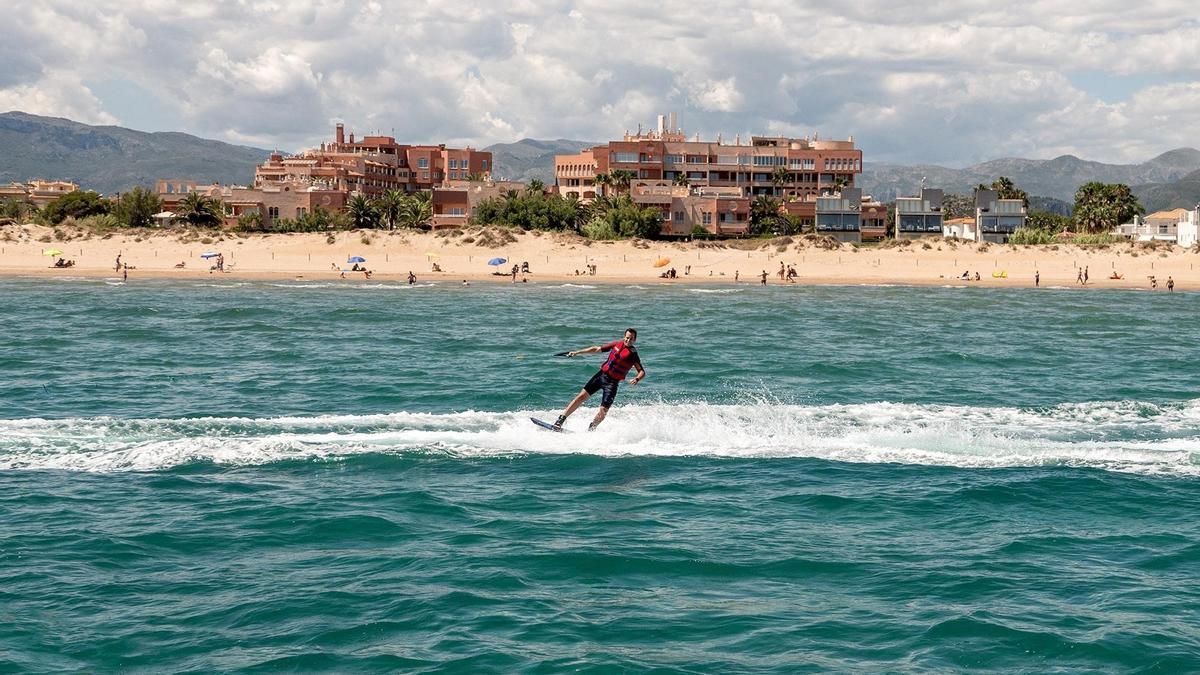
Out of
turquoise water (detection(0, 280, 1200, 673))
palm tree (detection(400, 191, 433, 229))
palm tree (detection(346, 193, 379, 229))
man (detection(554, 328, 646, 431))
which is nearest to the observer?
turquoise water (detection(0, 280, 1200, 673))

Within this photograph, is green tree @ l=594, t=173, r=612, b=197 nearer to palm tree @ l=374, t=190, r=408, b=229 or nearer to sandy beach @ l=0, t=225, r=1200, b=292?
palm tree @ l=374, t=190, r=408, b=229

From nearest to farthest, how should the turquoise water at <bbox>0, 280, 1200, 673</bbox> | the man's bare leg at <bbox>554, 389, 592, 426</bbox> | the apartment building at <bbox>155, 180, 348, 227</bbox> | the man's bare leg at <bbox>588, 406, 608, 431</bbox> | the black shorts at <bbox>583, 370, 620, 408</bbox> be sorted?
1. the turquoise water at <bbox>0, 280, 1200, 673</bbox>
2. the black shorts at <bbox>583, 370, 620, 408</bbox>
3. the man's bare leg at <bbox>554, 389, 592, 426</bbox>
4. the man's bare leg at <bbox>588, 406, 608, 431</bbox>
5. the apartment building at <bbox>155, 180, 348, 227</bbox>

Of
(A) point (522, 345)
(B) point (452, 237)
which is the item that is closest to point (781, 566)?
(A) point (522, 345)

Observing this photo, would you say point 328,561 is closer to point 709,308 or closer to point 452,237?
point 709,308

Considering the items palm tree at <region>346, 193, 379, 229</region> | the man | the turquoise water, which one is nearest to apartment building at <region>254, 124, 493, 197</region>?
palm tree at <region>346, 193, 379, 229</region>

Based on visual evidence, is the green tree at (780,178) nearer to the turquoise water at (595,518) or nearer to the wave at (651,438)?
the turquoise water at (595,518)

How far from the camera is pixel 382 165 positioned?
518 ft

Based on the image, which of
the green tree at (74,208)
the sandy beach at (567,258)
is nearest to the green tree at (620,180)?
the sandy beach at (567,258)

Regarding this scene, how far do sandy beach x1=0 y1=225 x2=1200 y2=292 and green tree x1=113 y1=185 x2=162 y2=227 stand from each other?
5969 millimetres

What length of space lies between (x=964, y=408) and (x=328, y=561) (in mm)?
17680

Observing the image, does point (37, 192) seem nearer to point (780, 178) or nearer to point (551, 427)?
point (780, 178)

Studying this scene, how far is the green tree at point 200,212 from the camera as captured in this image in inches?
4476

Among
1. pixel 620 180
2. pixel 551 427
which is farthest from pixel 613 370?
pixel 620 180

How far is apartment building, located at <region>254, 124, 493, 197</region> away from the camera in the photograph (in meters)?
145
